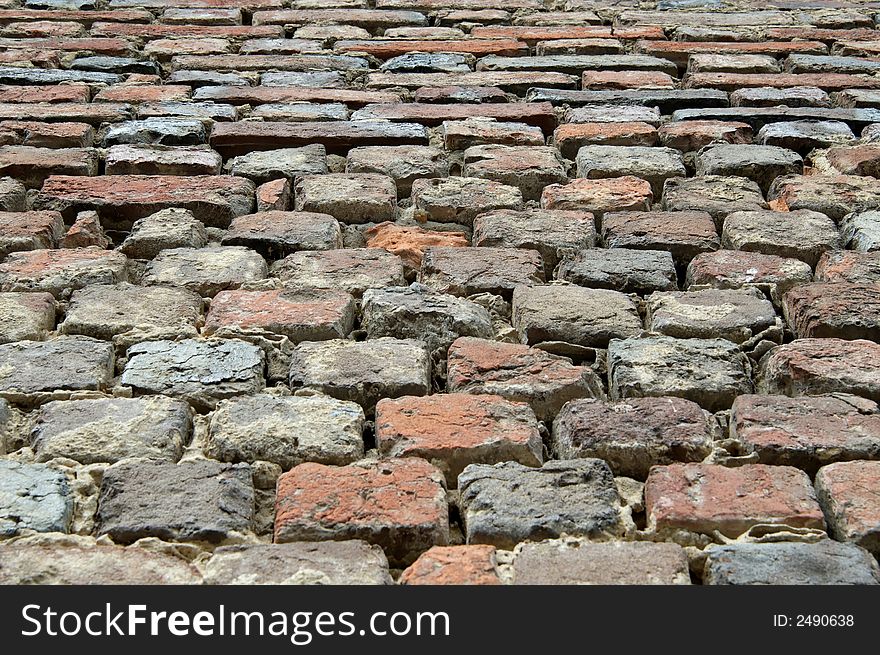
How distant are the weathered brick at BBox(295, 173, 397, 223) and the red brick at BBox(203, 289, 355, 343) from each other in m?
0.34

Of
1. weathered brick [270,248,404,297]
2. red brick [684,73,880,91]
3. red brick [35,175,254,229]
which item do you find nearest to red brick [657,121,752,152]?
red brick [684,73,880,91]

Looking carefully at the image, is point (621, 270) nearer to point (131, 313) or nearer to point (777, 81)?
point (131, 313)

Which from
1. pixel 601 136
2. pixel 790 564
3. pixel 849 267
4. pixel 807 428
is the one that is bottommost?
pixel 790 564

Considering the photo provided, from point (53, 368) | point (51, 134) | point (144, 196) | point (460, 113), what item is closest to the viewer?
point (53, 368)

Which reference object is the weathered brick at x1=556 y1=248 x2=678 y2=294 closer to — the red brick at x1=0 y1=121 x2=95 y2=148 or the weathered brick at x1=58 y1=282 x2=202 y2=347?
the weathered brick at x1=58 y1=282 x2=202 y2=347

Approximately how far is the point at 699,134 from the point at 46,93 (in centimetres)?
149

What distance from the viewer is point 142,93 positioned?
2.79 metres

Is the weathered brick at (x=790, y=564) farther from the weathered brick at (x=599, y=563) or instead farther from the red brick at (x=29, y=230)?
the red brick at (x=29, y=230)


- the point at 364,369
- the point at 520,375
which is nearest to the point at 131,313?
the point at 364,369

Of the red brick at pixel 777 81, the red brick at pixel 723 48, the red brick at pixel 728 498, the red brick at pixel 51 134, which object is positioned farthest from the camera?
the red brick at pixel 723 48

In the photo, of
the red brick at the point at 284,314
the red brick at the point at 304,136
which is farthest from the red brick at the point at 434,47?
the red brick at the point at 284,314

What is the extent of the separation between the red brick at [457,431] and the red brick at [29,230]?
817 mm

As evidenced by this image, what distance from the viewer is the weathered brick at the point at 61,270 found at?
6.50 ft

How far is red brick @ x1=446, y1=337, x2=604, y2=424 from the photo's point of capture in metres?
1.69
